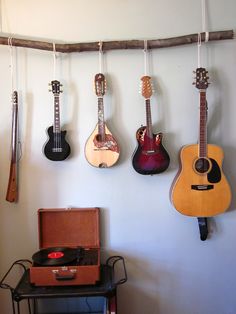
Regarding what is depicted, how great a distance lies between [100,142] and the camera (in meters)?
1.77

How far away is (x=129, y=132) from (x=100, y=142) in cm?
20

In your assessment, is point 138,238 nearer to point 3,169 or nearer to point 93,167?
point 93,167

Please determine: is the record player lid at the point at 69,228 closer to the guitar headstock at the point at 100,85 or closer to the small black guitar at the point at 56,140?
the small black guitar at the point at 56,140

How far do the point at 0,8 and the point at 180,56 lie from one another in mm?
1108

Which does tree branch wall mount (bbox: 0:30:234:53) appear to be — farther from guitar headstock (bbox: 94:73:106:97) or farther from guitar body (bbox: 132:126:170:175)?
guitar body (bbox: 132:126:170:175)

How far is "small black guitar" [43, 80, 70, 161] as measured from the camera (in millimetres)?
1767

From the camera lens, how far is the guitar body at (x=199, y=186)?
1754 millimetres

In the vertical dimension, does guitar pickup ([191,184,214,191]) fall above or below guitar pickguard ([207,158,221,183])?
below

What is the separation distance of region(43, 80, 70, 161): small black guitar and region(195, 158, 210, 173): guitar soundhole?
77cm

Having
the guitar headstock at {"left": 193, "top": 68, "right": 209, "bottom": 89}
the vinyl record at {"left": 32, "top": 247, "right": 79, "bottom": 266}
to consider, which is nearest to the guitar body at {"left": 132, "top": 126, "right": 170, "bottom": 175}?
the guitar headstock at {"left": 193, "top": 68, "right": 209, "bottom": 89}

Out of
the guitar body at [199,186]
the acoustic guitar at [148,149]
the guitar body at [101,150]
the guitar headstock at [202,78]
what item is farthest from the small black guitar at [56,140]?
the guitar headstock at [202,78]

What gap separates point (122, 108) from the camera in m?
1.85

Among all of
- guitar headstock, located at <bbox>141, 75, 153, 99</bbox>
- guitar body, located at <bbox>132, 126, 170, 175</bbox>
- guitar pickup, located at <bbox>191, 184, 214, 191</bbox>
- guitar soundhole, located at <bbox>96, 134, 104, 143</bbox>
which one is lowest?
guitar pickup, located at <bbox>191, 184, 214, 191</bbox>

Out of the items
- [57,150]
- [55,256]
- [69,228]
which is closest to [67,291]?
[55,256]
